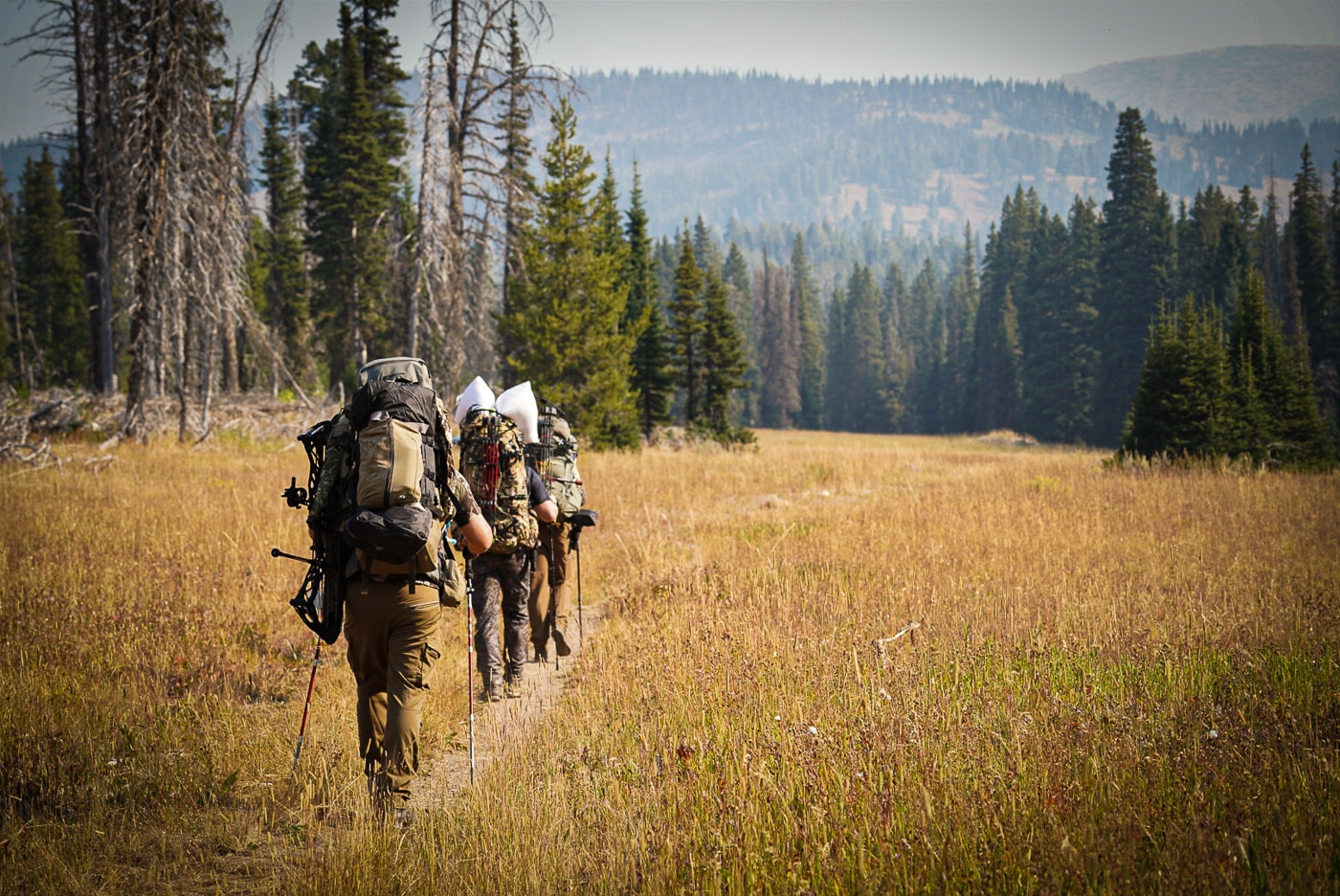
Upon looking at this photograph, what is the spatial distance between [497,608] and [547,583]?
0.90 metres

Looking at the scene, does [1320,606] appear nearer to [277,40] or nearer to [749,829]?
[749,829]

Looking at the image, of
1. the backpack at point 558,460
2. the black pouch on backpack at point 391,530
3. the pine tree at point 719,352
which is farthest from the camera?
the pine tree at point 719,352

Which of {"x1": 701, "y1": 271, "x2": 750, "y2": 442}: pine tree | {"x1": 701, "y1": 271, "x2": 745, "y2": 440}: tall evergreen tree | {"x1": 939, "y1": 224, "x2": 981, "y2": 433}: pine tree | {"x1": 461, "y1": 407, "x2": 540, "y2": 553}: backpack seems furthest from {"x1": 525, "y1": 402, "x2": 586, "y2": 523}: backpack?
{"x1": 939, "y1": 224, "x2": 981, "y2": 433}: pine tree

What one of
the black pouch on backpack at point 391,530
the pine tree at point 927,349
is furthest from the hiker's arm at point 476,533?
the pine tree at point 927,349

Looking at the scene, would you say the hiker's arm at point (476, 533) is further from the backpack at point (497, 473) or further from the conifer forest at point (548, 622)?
the backpack at point (497, 473)

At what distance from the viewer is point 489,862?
3295 mm

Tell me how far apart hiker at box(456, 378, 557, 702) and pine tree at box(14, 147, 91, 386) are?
4695 cm

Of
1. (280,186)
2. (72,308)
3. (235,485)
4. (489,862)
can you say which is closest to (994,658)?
(489,862)

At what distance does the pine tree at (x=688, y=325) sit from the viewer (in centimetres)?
3312

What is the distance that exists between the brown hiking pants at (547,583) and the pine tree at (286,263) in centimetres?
3334

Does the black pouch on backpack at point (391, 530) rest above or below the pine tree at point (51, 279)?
below

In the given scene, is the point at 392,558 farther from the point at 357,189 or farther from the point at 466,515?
the point at 357,189

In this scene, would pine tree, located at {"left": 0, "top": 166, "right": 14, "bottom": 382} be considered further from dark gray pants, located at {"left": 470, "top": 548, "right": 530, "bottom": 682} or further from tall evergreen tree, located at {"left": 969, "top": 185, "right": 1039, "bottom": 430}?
tall evergreen tree, located at {"left": 969, "top": 185, "right": 1039, "bottom": 430}

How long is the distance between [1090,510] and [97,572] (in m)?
12.2
